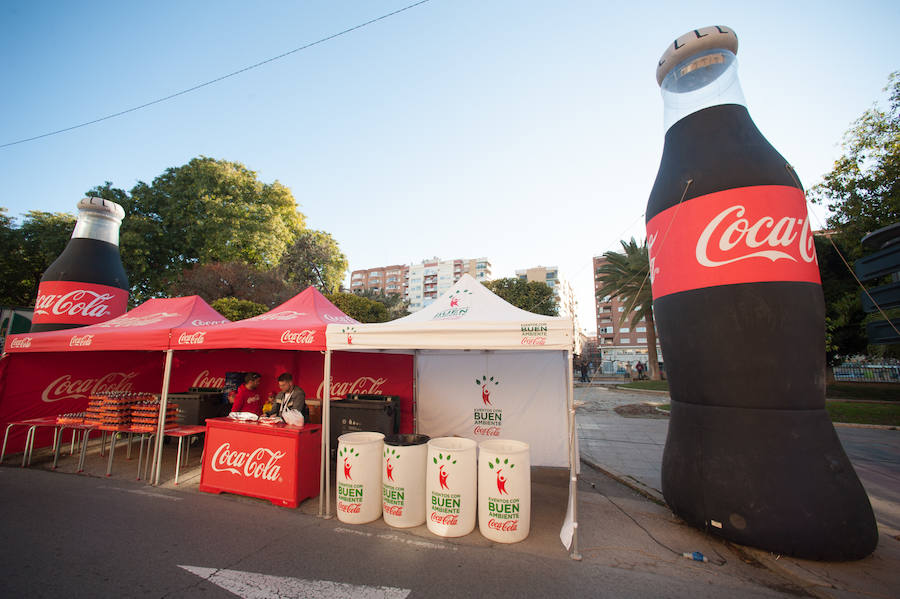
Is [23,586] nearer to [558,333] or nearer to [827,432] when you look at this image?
[558,333]

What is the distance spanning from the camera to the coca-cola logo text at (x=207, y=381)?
8.65m

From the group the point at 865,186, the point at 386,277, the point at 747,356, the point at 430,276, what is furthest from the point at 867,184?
the point at 386,277

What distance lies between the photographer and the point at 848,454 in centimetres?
839

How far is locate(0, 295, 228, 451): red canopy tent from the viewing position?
21.1 ft

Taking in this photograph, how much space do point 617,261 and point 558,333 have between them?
2414 cm

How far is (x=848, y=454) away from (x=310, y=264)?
26.1 metres

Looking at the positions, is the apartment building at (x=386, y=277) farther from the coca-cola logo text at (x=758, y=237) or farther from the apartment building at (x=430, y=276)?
the coca-cola logo text at (x=758, y=237)

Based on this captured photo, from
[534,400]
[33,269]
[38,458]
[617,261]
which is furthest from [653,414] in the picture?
[33,269]

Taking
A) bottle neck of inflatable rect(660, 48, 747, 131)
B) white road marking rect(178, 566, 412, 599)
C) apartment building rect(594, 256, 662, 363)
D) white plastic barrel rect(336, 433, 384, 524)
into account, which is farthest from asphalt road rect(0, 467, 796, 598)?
apartment building rect(594, 256, 662, 363)

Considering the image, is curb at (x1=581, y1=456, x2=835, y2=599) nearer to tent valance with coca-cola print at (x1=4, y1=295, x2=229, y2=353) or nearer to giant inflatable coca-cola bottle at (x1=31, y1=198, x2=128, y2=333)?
tent valance with coca-cola print at (x1=4, y1=295, x2=229, y2=353)

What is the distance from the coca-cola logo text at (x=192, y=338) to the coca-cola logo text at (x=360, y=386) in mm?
2630

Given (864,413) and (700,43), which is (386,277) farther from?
(700,43)

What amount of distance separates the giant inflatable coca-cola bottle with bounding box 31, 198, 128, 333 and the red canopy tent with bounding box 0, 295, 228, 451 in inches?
77.5

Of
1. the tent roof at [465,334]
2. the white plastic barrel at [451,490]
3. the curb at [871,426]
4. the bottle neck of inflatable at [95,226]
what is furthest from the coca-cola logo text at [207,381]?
the curb at [871,426]
